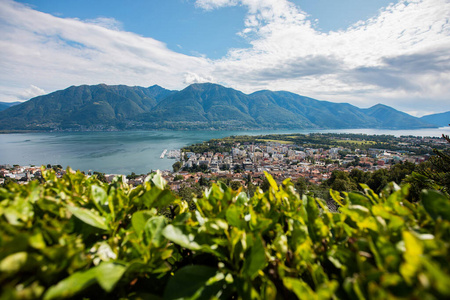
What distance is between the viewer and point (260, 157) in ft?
176

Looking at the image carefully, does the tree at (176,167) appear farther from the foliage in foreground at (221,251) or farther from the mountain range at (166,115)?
the mountain range at (166,115)

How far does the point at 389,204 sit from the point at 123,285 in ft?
3.40

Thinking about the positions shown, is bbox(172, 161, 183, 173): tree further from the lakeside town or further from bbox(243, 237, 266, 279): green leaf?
bbox(243, 237, 266, 279): green leaf

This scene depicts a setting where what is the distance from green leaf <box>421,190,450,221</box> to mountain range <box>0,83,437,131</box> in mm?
137777

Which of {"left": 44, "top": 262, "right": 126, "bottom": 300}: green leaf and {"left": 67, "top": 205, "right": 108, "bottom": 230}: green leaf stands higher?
{"left": 67, "top": 205, "right": 108, "bottom": 230}: green leaf

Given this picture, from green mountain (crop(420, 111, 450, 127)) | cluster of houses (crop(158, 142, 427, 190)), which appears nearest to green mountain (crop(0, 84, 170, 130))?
cluster of houses (crop(158, 142, 427, 190))

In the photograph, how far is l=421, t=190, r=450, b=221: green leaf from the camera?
710 mm

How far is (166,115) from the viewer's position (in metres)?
162

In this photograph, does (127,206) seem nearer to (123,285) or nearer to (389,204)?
(123,285)

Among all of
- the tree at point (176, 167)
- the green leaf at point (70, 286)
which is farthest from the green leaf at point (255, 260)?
the tree at point (176, 167)

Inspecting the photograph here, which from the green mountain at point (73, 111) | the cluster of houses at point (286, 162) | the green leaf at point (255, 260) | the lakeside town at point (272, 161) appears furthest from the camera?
the green mountain at point (73, 111)

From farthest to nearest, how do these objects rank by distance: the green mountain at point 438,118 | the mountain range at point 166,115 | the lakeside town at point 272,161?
1. the green mountain at point 438,118
2. the mountain range at point 166,115
3. the lakeside town at point 272,161

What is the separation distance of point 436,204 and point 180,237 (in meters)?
0.88

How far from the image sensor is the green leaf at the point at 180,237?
692 mm
